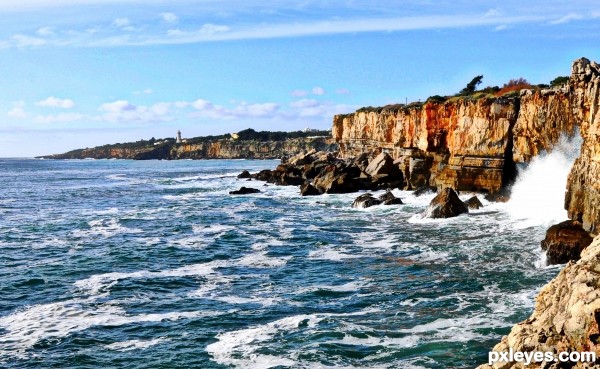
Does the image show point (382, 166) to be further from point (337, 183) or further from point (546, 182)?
point (546, 182)

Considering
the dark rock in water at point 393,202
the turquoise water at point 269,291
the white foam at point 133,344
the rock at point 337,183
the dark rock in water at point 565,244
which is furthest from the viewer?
the rock at point 337,183

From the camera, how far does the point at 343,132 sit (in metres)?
101

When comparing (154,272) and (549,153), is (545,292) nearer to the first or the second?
(154,272)

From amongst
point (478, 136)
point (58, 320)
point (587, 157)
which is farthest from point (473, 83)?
point (58, 320)

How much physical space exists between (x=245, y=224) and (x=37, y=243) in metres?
12.6

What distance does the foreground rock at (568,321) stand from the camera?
8477 mm

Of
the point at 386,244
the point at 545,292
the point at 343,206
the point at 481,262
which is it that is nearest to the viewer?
the point at 545,292

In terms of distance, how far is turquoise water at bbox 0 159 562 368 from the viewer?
1523cm

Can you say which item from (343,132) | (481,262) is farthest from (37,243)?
(343,132)

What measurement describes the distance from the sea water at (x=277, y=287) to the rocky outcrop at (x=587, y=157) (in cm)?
251

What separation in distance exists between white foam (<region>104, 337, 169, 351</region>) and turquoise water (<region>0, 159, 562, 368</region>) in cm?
7

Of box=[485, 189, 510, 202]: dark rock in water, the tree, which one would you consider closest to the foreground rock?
box=[485, 189, 510, 202]: dark rock in water

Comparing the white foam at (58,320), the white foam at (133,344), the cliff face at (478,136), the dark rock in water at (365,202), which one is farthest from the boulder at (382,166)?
the white foam at (133,344)

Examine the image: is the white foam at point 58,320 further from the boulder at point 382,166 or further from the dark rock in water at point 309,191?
the boulder at point 382,166
